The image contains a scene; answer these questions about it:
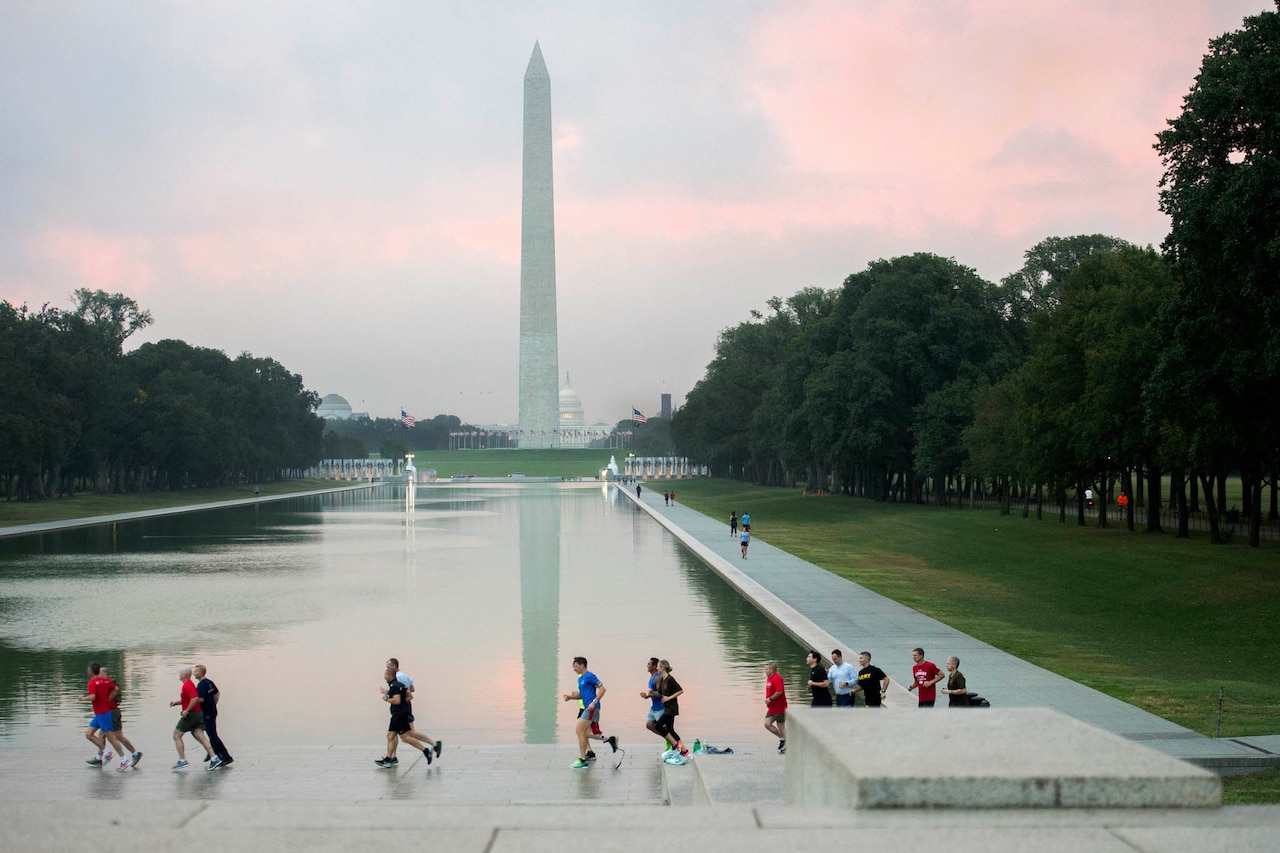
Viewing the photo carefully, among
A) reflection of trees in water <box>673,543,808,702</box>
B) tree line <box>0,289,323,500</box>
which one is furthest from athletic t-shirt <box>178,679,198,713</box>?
tree line <box>0,289,323,500</box>

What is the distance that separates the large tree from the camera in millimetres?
24172

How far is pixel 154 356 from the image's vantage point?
9869 centimetres

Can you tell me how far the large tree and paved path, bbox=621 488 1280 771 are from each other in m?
8.06

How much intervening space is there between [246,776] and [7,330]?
66322mm

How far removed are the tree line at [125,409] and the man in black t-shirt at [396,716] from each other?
5686 cm

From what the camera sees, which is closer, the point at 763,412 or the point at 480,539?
the point at 480,539

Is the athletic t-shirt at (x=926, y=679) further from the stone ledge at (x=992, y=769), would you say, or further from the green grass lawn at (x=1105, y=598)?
the stone ledge at (x=992, y=769)

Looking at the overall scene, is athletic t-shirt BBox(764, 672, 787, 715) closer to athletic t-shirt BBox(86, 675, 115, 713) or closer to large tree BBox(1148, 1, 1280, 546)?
athletic t-shirt BBox(86, 675, 115, 713)

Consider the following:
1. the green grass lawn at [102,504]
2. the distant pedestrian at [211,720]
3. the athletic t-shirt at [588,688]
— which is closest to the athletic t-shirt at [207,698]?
the distant pedestrian at [211,720]

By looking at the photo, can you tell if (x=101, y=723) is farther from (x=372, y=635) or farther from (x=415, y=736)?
(x=372, y=635)

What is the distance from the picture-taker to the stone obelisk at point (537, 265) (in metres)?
119

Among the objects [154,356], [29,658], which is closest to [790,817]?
[29,658]

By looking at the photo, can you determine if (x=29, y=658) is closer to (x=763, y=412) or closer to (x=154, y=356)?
(x=763, y=412)

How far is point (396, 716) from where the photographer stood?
44.6 feet
